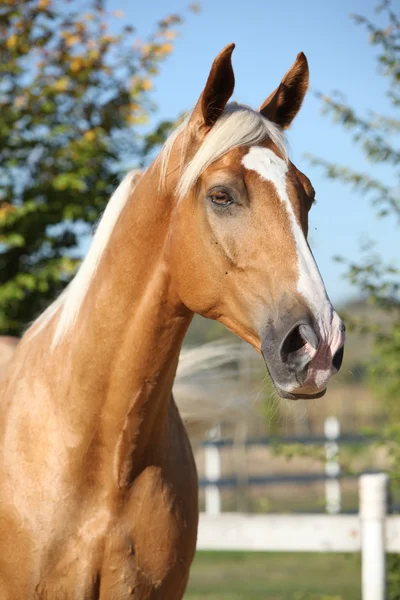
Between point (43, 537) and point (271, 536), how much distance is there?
2.20 m

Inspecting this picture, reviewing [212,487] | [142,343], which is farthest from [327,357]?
[212,487]

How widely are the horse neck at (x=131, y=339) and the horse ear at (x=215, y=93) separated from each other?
25 centimetres

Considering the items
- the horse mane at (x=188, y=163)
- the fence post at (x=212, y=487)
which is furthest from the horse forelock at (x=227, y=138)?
the fence post at (x=212, y=487)

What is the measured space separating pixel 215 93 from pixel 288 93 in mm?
346

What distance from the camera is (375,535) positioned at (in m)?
4.21

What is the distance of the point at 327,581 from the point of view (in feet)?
26.4

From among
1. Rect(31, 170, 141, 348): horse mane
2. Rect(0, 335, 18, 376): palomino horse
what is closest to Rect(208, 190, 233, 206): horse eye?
Rect(31, 170, 141, 348): horse mane

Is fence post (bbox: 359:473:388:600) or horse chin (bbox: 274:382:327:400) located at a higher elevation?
horse chin (bbox: 274:382:327:400)

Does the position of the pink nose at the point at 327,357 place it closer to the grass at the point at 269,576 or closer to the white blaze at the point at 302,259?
the white blaze at the point at 302,259

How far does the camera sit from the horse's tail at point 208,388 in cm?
385

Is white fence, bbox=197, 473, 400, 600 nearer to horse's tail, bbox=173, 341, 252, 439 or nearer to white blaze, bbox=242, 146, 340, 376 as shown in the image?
horse's tail, bbox=173, 341, 252, 439

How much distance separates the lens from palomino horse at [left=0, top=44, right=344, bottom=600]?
228 centimetres

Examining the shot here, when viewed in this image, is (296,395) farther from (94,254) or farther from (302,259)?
(94,254)

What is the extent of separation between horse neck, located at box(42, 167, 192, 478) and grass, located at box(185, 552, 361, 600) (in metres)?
4.10
